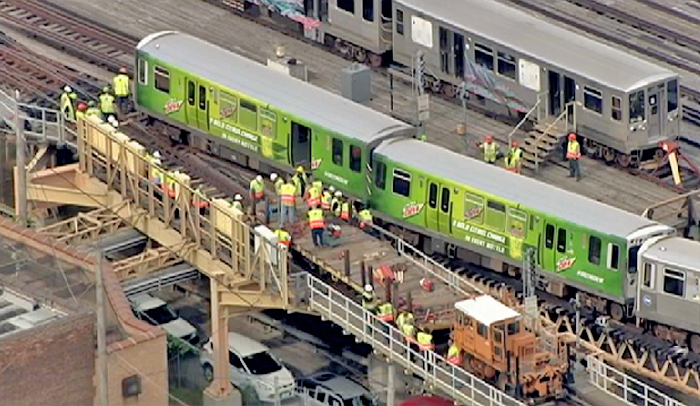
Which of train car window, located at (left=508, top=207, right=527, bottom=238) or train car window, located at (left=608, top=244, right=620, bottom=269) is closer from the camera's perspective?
train car window, located at (left=608, top=244, right=620, bottom=269)

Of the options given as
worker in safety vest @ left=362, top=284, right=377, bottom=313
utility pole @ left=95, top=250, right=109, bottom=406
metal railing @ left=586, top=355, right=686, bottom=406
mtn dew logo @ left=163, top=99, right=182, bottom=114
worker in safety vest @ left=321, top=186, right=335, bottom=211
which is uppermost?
utility pole @ left=95, top=250, right=109, bottom=406

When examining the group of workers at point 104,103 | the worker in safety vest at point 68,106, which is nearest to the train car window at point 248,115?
the group of workers at point 104,103

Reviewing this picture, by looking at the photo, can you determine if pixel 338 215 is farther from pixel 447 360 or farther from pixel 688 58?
pixel 688 58

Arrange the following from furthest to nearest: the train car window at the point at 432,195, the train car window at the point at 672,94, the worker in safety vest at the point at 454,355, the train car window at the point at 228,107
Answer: the train car window at the point at 228,107
the train car window at the point at 672,94
the train car window at the point at 432,195
the worker in safety vest at the point at 454,355

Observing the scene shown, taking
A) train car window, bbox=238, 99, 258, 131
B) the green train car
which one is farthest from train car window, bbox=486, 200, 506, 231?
train car window, bbox=238, 99, 258, 131

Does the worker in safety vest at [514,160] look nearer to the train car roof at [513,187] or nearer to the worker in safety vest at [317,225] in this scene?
the train car roof at [513,187]

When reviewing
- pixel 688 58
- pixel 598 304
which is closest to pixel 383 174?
pixel 598 304

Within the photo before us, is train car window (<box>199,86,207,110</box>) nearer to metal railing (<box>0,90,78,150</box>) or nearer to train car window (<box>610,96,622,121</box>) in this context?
metal railing (<box>0,90,78,150</box>)
